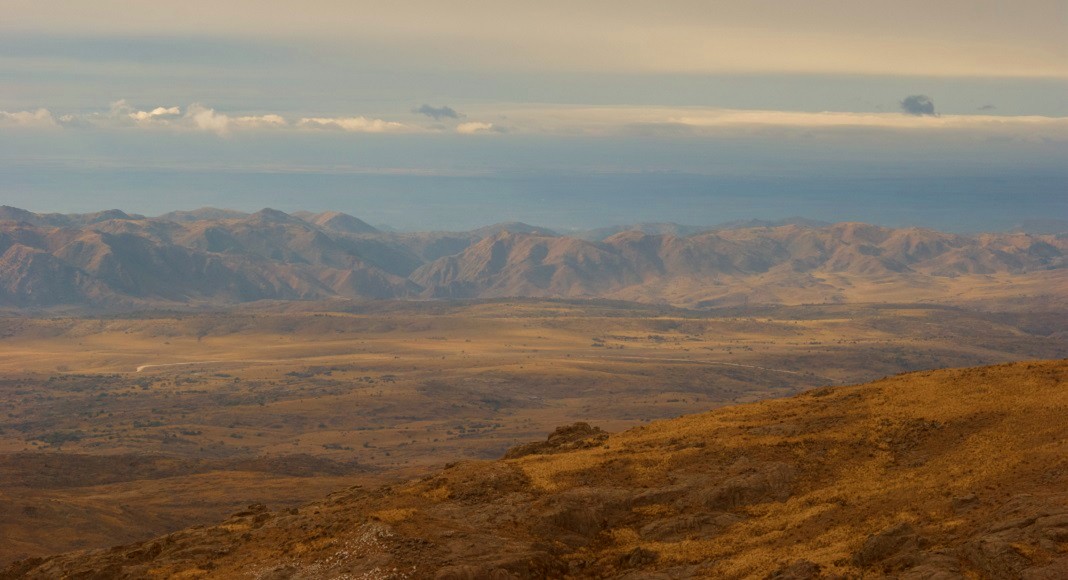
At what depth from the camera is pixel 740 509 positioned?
4631 cm

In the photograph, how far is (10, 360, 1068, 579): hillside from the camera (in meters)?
38.2

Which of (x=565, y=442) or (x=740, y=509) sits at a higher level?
(x=740, y=509)

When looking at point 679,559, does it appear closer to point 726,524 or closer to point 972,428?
point 726,524

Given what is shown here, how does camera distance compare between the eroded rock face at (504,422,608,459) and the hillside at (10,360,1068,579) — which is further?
the eroded rock face at (504,422,608,459)

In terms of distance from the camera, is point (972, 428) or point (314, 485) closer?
point (972, 428)

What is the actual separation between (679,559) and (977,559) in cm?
1153

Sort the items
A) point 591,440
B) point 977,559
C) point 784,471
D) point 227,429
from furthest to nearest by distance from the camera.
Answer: point 227,429 < point 591,440 < point 784,471 < point 977,559

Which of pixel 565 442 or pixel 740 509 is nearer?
pixel 740 509

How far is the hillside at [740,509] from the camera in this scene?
3816 centimetres

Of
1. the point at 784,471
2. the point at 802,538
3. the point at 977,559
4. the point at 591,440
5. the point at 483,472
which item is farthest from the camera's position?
the point at 591,440

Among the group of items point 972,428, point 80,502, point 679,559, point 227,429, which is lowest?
point 227,429

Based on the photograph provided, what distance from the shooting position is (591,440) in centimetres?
6088

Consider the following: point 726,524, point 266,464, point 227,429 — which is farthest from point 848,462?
point 227,429

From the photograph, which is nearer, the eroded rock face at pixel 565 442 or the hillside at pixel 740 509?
the hillside at pixel 740 509
